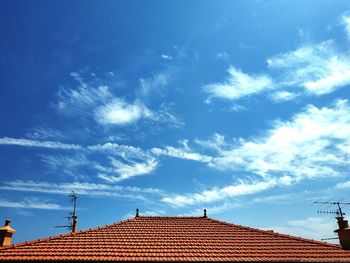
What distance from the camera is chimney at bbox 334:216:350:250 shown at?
14.5 metres

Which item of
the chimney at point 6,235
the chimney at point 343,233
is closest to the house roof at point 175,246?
the chimney at point 6,235

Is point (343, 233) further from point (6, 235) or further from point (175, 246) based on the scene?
point (6, 235)

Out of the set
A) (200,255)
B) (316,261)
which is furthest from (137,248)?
(316,261)

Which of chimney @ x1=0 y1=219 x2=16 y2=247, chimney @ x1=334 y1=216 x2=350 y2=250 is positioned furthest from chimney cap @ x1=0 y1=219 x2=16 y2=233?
chimney @ x1=334 y1=216 x2=350 y2=250

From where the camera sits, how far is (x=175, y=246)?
1266 cm

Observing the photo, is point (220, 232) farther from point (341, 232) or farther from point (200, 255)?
point (341, 232)

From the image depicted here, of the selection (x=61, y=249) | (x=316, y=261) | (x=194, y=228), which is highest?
(x=194, y=228)

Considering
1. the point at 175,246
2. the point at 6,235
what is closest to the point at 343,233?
the point at 175,246

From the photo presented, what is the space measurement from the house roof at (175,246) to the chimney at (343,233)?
145 centimetres

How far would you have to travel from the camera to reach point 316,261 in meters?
11.9

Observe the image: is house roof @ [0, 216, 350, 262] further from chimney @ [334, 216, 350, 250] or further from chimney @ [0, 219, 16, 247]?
chimney @ [334, 216, 350, 250]

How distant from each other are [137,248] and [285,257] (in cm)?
620

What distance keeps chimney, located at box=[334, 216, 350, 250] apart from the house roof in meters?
1.45

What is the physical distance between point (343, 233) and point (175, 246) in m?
8.94
